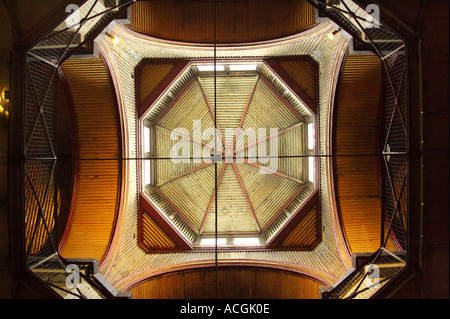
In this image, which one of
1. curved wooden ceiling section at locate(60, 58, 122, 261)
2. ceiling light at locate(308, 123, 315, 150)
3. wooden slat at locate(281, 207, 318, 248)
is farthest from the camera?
wooden slat at locate(281, 207, 318, 248)

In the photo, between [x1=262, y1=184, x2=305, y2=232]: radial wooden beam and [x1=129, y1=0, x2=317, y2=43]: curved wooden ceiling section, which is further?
[x1=262, y1=184, x2=305, y2=232]: radial wooden beam

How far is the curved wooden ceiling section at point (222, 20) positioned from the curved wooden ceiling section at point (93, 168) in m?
2.29

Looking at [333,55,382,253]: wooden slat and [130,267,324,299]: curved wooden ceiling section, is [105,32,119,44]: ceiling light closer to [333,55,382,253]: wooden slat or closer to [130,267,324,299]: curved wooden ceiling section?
[333,55,382,253]: wooden slat

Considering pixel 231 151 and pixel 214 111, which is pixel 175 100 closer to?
pixel 214 111

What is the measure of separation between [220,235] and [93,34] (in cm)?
818

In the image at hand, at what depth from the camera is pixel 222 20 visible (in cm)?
940

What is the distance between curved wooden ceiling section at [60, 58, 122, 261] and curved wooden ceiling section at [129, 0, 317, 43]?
229 centimetres

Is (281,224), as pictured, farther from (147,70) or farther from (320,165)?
(147,70)

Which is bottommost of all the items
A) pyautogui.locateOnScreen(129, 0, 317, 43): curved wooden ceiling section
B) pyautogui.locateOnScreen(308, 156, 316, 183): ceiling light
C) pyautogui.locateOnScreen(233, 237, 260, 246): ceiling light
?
pyautogui.locateOnScreen(233, 237, 260, 246): ceiling light

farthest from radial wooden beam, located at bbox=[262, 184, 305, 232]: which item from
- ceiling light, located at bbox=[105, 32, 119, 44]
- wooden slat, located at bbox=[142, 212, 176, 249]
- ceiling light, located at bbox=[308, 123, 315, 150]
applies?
ceiling light, located at bbox=[105, 32, 119, 44]

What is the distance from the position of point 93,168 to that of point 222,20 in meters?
6.38

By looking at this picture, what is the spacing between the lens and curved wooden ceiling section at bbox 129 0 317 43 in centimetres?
909

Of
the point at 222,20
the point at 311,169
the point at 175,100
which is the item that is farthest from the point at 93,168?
the point at 311,169

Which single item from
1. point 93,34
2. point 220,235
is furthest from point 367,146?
point 93,34
